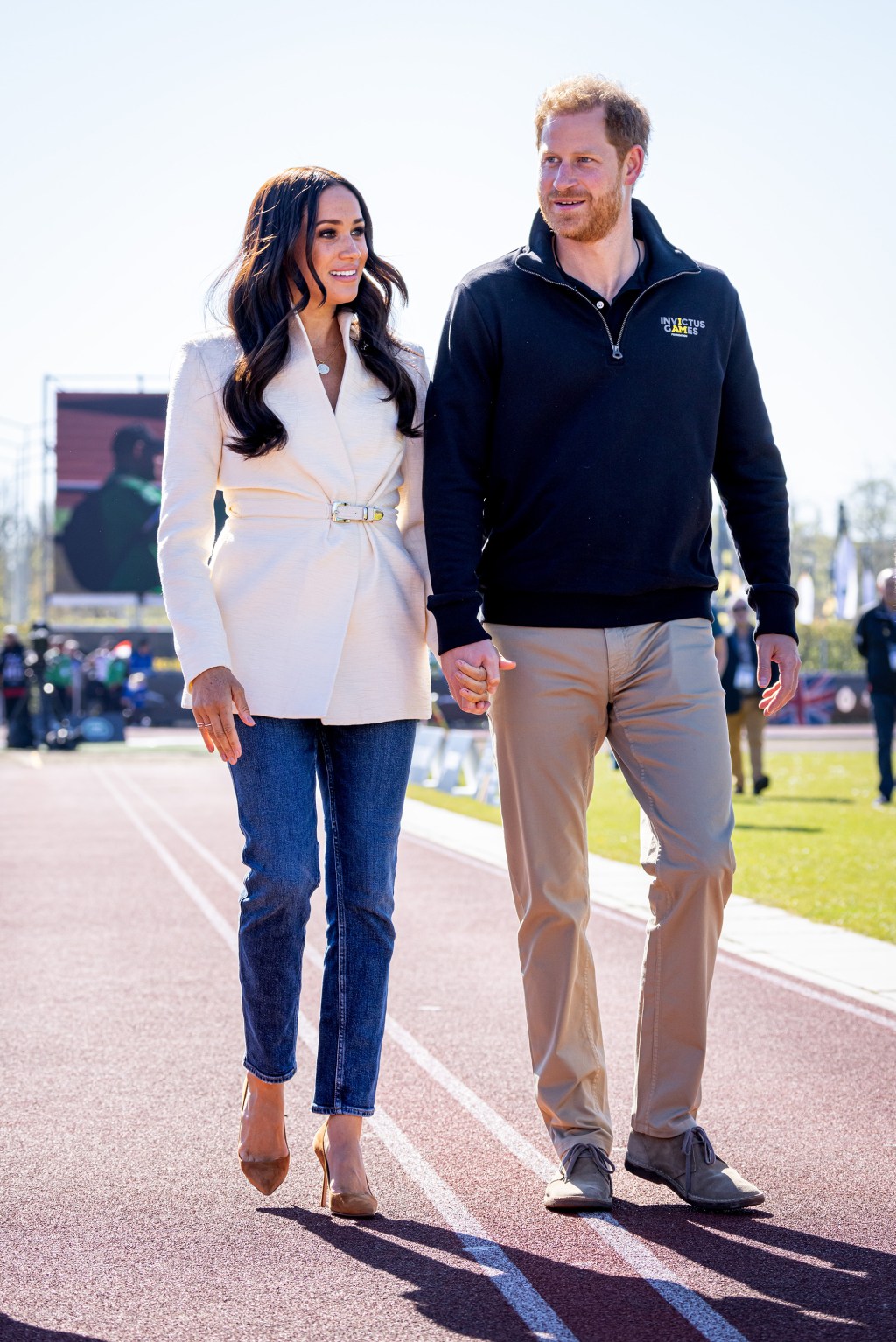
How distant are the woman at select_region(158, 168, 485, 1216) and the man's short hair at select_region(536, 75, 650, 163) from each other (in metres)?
0.51

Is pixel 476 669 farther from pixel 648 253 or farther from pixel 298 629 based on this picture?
pixel 648 253

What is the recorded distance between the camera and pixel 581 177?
396cm

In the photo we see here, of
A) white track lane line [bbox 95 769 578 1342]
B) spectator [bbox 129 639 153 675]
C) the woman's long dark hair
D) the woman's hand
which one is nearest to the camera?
white track lane line [bbox 95 769 578 1342]

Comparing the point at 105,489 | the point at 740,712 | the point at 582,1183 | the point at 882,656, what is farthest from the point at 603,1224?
the point at 105,489

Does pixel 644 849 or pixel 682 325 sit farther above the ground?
pixel 682 325

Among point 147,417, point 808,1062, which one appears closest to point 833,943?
point 808,1062

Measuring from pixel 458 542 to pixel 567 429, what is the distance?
371mm

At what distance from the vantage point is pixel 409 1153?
4426 mm

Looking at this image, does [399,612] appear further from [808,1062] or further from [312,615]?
[808,1062]

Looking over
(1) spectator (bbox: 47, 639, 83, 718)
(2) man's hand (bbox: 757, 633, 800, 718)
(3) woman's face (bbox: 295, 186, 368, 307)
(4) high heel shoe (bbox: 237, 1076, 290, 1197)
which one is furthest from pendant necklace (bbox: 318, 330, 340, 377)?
(1) spectator (bbox: 47, 639, 83, 718)

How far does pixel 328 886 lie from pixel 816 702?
40.9 meters

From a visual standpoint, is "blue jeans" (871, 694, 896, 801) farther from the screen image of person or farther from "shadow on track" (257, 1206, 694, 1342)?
the screen image of person

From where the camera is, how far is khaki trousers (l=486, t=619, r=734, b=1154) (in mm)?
3939

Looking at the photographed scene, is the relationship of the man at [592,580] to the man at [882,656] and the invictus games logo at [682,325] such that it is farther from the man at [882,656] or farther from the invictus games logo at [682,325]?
the man at [882,656]
